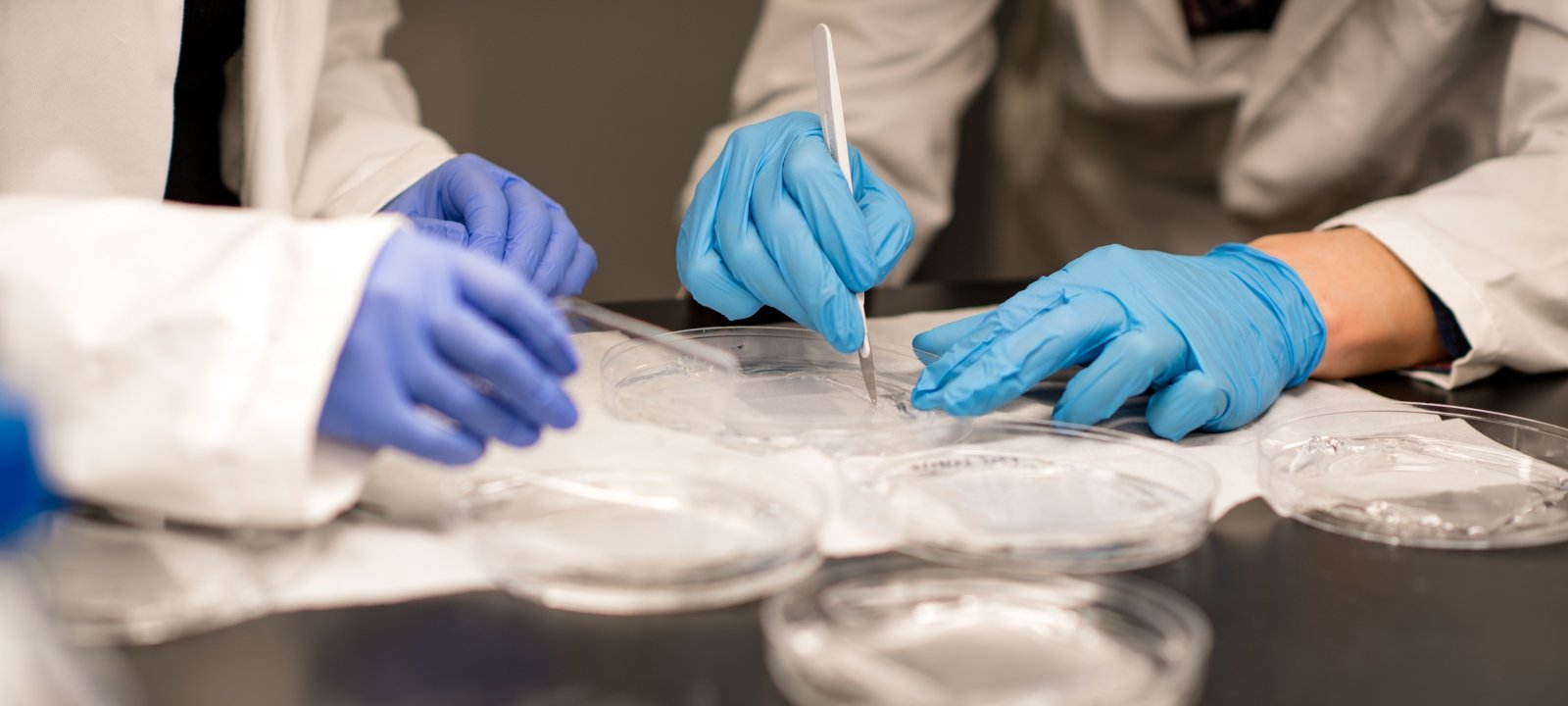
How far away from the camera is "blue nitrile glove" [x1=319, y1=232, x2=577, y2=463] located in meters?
0.68

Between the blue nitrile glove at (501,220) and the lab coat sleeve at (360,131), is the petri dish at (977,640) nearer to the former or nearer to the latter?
the blue nitrile glove at (501,220)

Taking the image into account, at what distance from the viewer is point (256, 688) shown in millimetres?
553

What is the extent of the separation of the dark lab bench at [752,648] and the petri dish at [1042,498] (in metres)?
0.03

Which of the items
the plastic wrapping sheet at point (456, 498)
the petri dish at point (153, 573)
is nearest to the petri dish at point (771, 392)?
the plastic wrapping sheet at point (456, 498)

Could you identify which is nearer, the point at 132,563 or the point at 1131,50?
the point at 132,563

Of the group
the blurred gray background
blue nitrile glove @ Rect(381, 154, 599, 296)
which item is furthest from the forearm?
the blurred gray background

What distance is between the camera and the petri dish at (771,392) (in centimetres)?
93

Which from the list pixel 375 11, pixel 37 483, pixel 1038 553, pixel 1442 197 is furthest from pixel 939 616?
pixel 375 11

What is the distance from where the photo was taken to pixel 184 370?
65 centimetres

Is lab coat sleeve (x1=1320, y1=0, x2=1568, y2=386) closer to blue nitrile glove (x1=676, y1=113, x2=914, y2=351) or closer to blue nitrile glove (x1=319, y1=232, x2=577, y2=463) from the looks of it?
blue nitrile glove (x1=676, y1=113, x2=914, y2=351)

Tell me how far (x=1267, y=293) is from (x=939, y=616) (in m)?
0.65

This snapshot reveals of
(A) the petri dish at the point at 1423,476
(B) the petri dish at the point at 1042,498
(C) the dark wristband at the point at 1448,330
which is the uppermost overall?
(B) the petri dish at the point at 1042,498

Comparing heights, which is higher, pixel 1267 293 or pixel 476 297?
pixel 476 297

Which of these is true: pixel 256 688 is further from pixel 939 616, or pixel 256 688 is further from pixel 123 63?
pixel 123 63
